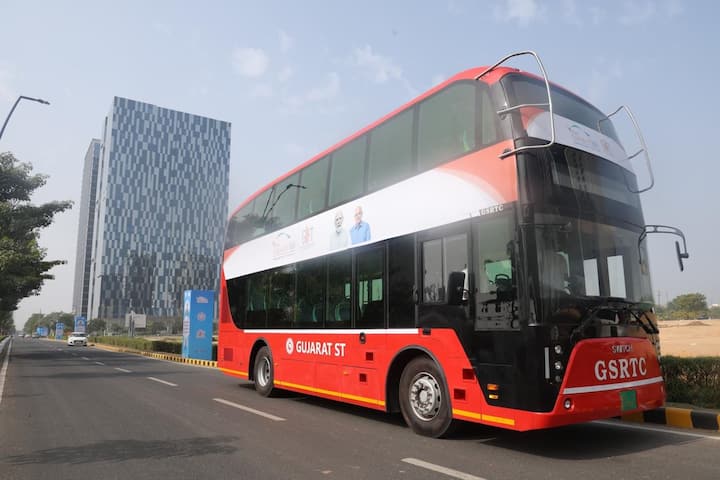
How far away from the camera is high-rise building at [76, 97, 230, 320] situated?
12250 cm

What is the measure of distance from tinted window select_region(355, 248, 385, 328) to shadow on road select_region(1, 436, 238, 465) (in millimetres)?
2493

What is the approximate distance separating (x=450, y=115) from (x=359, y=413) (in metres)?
5.10

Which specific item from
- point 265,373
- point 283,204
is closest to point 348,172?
point 283,204

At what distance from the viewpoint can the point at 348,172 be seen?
348 inches

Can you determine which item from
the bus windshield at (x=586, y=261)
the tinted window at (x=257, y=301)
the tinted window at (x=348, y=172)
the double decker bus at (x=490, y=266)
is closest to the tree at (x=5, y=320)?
the tinted window at (x=257, y=301)

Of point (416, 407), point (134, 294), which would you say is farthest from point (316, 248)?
point (134, 294)

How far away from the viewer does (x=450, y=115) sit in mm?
6832

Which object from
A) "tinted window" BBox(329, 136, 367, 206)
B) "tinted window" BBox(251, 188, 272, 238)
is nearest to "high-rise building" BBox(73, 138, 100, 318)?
"tinted window" BBox(251, 188, 272, 238)

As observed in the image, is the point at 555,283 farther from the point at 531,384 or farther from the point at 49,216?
the point at 49,216

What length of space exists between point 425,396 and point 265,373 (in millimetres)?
5363

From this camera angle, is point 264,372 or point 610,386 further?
point 264,372

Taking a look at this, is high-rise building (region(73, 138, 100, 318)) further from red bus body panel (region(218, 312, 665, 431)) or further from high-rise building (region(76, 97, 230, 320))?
red bus body panel (region(218, 312, 665, 431))

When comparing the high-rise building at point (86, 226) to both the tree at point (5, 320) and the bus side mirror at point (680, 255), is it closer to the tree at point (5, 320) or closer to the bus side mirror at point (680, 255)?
the tree at point (5, 320)

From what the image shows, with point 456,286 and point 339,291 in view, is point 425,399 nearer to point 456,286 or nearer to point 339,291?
point 456,286
